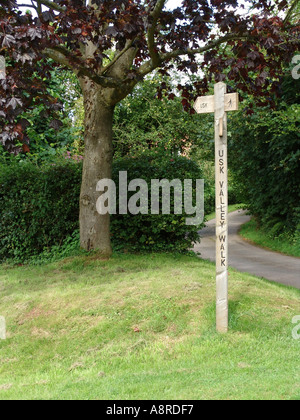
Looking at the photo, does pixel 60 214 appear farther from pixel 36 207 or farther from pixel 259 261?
pixel 259 261

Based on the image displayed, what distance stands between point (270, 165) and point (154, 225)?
24.7 ft

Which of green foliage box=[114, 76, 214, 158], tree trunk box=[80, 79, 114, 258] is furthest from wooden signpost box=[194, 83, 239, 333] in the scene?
green foliage box=[114, 76, 214, 158]

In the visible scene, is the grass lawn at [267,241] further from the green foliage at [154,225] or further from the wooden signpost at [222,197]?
the wooden signpost at [222,197]

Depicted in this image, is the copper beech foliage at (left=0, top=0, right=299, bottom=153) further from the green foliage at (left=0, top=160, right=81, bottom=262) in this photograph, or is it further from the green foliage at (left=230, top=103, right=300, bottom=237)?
the green foliage at (left=230, top=103, right=300, bottom=237)

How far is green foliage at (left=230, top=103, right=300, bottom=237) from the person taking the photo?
1457 centimetres

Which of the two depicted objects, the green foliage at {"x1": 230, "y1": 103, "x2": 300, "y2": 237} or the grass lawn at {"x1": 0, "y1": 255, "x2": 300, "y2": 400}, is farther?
the green foliage at {"x1": 230, "y1": 103, "x2": 300, "y2": 237}

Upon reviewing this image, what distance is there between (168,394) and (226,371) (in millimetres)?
809

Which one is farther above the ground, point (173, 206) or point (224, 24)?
point (224, 24)

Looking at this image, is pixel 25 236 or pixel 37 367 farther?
pixel 25 236

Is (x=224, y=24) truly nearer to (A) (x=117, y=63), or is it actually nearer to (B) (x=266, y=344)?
(A) (x=117, y=63)

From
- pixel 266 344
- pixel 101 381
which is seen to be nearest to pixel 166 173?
pixel 266 344

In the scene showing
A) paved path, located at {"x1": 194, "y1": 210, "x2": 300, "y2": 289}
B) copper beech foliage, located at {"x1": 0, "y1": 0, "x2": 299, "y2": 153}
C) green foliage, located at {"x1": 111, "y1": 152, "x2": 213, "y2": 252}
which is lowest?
paved path, located at {"x1": 194, "y1": 210, "x2": 300, "y2": 289}

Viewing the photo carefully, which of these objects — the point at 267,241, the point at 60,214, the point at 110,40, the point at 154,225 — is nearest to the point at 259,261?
the point at 267,241

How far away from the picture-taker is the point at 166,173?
1023 cm
